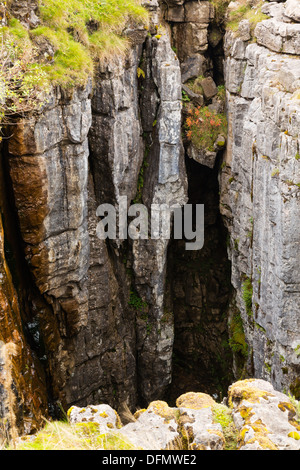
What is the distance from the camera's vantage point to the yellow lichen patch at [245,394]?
257 inches

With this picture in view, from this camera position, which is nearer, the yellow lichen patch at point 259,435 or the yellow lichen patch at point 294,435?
the yellow lichen patch at point 259,435

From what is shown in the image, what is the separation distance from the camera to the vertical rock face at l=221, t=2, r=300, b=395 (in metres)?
13.0

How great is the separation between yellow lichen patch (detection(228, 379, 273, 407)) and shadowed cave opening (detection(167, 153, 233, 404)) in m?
14.8

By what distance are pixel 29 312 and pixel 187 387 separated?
969 cm

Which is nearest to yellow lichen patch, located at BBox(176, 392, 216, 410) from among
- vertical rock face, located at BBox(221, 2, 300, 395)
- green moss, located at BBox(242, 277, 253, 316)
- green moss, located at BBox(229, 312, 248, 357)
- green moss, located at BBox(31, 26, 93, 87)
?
vertical rock face, located at BBox(221, 2, 300, 395)

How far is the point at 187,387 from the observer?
22156 millimetres

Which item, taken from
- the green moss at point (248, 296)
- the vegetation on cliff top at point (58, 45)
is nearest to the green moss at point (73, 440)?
the vegetation on cliff top at point (58, 45)

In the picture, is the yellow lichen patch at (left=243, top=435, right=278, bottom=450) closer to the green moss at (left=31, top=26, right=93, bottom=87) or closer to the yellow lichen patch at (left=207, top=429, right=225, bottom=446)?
the yellow lichen patch at (left=207, top=429, right=225, bottom=446)

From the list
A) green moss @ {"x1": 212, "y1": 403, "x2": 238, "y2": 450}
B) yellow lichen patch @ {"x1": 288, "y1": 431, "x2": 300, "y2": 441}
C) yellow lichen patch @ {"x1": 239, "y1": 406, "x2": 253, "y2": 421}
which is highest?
yellow lichen patch @ {"x1": 239, "y1": 406, "x2": 253, "y2": 421}

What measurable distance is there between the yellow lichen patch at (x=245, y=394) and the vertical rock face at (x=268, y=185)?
6.81 m

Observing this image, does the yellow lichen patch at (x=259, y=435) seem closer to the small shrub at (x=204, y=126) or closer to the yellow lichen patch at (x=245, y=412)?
the yellow lichen patch at (x=245, y=412)

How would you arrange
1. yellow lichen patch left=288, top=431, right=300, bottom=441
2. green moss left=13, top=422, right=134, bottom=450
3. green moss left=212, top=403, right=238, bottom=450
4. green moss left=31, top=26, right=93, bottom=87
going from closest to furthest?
green moss left=13, top=422, right=134, bottom=450, yellow lichen patch left=288, top=431, right=300, bottom=441, green moss left=212, top=403, right=238, bottom=450, green moss left=31, top=26, right=93, bottom=87

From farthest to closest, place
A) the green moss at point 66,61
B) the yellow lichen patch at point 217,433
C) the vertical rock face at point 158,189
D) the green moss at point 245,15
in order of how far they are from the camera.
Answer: the vertical rock face at point 158,189 < the green moss at point 245,15 < the green moss at point 66,61 < the yellow lichen patch at point 217,433
